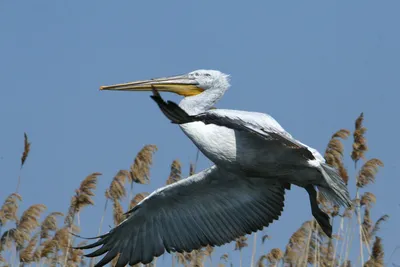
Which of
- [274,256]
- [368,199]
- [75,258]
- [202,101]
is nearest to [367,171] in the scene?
[368,199]

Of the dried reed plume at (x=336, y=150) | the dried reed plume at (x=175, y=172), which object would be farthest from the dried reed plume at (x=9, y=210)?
the dried reed plume at (x=336, y=150)

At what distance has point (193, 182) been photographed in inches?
370

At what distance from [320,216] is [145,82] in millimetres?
2089

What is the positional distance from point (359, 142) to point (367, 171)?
31 cm

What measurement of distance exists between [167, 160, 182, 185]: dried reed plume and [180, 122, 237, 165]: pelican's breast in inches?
91.2

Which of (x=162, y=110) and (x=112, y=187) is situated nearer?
(x=162, y=110)

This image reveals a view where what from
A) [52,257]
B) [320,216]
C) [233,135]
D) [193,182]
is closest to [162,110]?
[233,135]

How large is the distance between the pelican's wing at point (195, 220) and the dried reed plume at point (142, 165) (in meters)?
0.70

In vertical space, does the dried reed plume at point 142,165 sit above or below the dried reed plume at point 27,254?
above

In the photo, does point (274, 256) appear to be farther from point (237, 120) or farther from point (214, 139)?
point (237, 120)

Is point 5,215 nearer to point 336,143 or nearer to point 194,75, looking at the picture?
point 194,75

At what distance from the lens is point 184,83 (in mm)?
9523

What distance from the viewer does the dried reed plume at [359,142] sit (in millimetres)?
9961

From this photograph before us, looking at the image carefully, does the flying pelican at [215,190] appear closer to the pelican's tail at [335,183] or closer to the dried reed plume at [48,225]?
the pelican's tail at [335,183]
